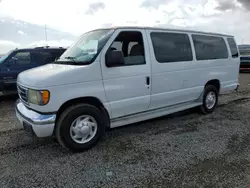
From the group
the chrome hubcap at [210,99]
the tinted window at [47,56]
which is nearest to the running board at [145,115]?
the chrome hubcap at [210,99]

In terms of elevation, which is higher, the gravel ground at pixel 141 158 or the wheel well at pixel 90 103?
the wheel well at pixel 90 103

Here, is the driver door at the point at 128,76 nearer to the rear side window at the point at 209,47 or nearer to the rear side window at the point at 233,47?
the rear side window at the point at 209,47

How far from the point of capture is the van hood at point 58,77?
3.37 metres

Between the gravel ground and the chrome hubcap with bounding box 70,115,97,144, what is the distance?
0.77 ft

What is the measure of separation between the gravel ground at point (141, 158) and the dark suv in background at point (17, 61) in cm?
257

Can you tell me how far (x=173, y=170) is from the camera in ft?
10.6

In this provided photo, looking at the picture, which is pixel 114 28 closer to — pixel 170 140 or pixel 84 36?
pixel 84 36

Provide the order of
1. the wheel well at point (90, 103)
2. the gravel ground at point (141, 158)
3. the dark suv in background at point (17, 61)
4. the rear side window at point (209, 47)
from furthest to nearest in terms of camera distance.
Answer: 1. the dark suv in background at point (17, 61)
2. the rear side window at point (209, 47)
3. the wheel well at point (90, 103)
4. the gravel ground at point (141, 158)

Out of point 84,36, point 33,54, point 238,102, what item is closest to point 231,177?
point 84,36

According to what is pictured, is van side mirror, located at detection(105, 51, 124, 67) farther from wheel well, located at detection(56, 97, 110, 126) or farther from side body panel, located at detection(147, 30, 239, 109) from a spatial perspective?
side body panel, located at detection(147, 30, 239, 109)

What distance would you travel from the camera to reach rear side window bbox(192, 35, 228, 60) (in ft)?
17.8

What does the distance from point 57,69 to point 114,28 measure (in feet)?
4.07

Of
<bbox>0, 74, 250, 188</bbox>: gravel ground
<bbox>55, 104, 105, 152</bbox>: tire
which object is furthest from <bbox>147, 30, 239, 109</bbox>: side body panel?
<bbox>55, 104, 105, 152</bbox>: tire

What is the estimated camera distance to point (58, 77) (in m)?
3.42
